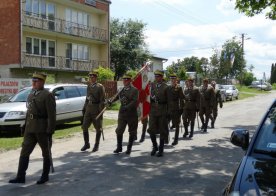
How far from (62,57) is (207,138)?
22.3 meters

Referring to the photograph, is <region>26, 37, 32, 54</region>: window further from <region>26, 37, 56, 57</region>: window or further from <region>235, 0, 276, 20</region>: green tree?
<region>235, 0, 276, 20</region>: green tree

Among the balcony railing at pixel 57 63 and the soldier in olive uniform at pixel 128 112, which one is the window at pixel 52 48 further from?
the soldier in olive uniform at pixel 128 112

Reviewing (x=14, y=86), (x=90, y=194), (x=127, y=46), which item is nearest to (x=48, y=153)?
(x=90, y=194)

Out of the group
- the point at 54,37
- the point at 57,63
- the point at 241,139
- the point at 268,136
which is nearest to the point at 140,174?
the point at 241,139

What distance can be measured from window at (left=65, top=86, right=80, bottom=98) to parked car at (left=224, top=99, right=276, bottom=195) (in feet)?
37.0

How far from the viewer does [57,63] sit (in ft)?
108

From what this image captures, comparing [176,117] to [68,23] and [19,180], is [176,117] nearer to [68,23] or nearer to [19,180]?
[19,180]

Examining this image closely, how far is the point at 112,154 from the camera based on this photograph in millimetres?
9977

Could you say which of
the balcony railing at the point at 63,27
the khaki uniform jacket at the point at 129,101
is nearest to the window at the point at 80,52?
the balcony railing at the point at 63,27

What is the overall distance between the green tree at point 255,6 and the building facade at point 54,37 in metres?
17.9

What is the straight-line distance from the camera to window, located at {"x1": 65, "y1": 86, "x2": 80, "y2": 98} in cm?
1551

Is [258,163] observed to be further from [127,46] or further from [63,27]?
[127,46]

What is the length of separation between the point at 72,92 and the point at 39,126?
852 cm

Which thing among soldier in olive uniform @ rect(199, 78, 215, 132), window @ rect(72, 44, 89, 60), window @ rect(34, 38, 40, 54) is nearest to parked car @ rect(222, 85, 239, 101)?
window @ rect(72, 44, 89, 60)
